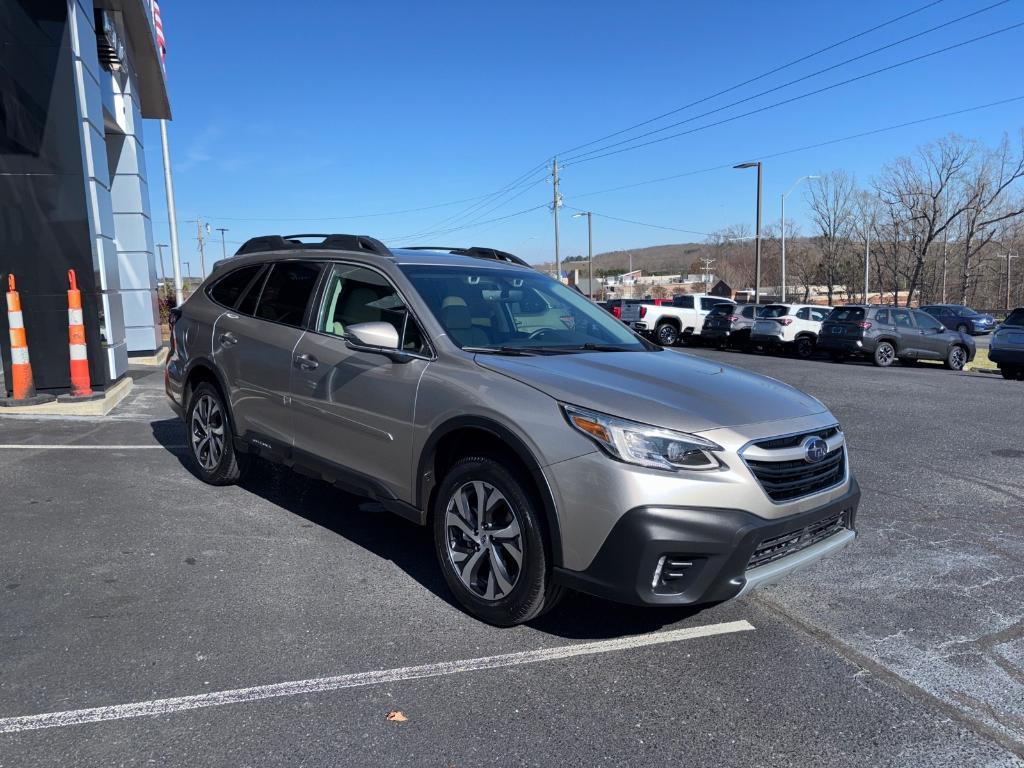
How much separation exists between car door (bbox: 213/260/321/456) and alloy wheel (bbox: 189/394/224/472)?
A: 1.16ft

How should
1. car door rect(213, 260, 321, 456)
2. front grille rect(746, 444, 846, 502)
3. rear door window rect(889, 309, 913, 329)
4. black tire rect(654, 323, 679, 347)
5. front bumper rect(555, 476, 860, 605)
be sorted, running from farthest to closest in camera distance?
black tire rect(654, 323, 679, 347) → rear door window rect(889, 309, 913, 329) → car door rect(213, 260, 321, 456) → front grille rect(746, 444, 846, 502) → front bumper rect(555, 476, 860, 605)

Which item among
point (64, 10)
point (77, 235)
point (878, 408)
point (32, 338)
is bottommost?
point (878, 408)

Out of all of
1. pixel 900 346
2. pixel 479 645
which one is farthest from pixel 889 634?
pixel 900 346

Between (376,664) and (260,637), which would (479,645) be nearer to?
(376,664)

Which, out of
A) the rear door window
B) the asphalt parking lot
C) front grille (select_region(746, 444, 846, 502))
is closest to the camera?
the asphalt parking lot

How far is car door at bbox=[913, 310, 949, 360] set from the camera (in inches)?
784

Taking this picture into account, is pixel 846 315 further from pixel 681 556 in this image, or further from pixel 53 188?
pixel 681 556

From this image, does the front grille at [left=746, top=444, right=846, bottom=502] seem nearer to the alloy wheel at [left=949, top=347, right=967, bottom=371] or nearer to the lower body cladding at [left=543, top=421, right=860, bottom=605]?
the lower body cladding at [left=543, top=421, right=860, bottom=605]

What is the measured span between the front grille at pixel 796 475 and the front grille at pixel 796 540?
0.50 feet

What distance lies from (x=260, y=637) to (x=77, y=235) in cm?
751

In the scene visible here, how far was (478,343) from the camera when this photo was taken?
3.97 m

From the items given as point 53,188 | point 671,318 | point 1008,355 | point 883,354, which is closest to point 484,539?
point 53,188

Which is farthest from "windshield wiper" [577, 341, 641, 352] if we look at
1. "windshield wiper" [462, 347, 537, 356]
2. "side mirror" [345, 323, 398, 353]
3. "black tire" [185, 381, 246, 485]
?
"black tire" [185, 381, 246, 485]

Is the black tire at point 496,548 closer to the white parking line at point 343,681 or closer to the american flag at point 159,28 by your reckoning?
the white parking line at point 343,681
